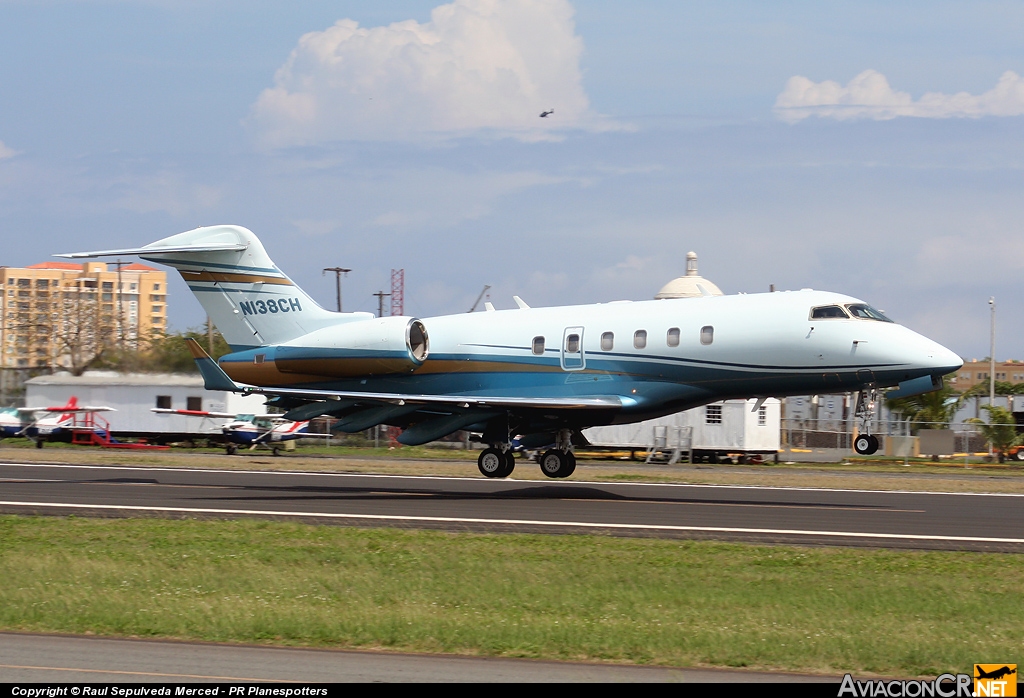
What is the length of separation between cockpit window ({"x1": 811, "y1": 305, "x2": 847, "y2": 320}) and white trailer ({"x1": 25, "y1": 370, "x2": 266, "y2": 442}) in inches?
1302

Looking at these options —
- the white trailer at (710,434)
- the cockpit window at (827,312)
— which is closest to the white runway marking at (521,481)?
the cockpit window at (827,312)

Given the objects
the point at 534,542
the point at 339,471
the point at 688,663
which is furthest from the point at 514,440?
the point at 688,663

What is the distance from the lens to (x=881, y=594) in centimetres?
1292

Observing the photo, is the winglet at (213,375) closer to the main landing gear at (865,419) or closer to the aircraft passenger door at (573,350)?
the aircraft passenger door at (573,350)

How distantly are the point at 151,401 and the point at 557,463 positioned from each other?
29079mm

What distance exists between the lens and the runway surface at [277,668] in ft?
28.1

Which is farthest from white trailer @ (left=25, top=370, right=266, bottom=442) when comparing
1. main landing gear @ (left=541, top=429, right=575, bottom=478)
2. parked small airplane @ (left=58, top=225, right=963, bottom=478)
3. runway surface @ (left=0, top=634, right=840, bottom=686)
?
runway surface @ (left=0, top=634, right=840, bottom=686)

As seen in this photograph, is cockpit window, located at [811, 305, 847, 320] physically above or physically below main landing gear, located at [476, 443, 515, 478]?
above

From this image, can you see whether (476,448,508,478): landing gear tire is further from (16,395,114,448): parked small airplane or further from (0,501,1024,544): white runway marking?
(16,395,114,448): parked small airplane

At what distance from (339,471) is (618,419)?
1111 cm

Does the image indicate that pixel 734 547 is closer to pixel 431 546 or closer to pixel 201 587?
pixel 431 546

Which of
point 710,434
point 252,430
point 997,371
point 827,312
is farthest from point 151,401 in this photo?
point 997,371

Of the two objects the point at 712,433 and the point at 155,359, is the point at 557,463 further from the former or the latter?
the point at 155,359

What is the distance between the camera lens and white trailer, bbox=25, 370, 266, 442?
5044 centimetres
